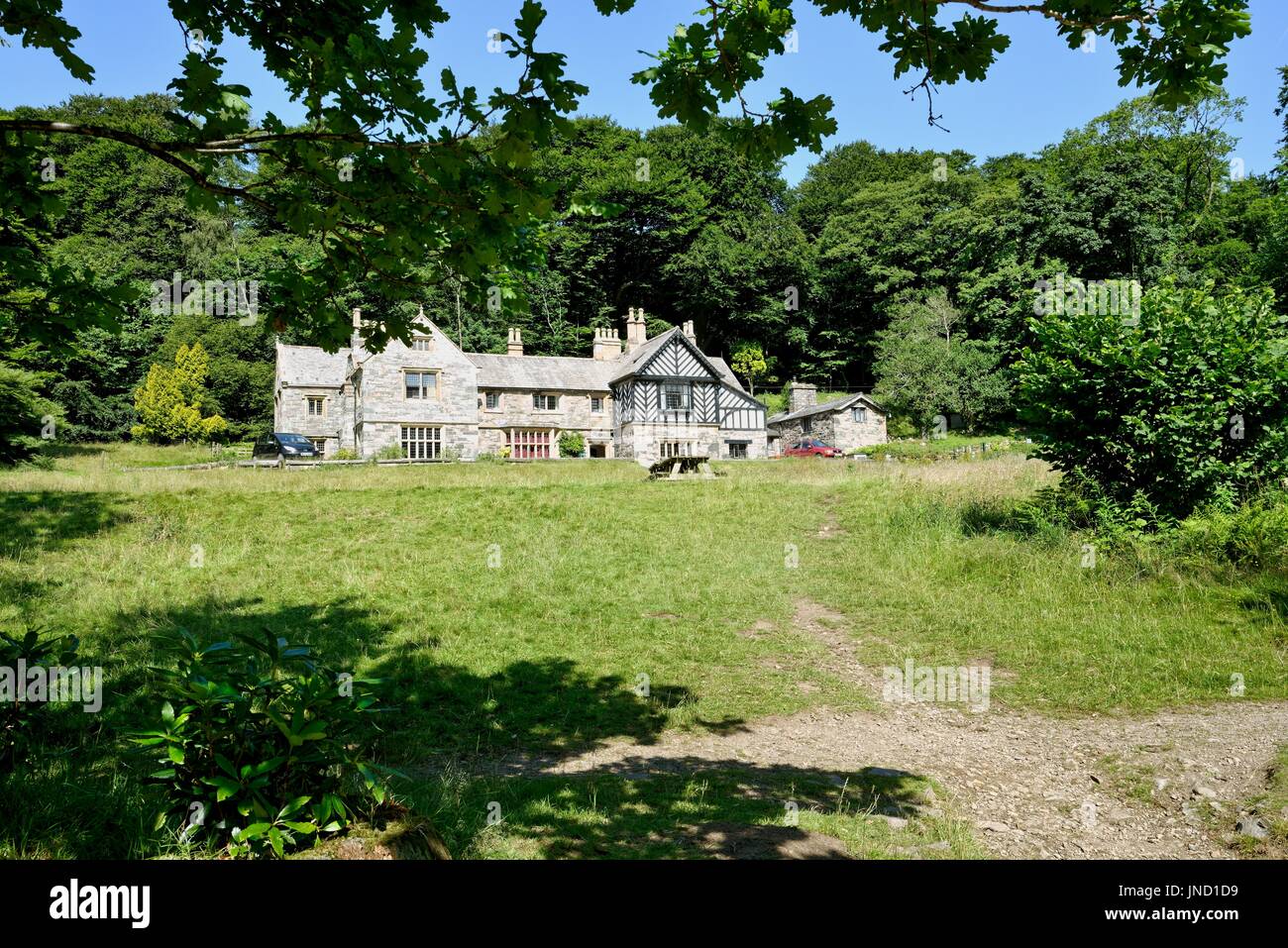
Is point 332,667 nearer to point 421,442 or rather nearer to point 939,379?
point 421,442

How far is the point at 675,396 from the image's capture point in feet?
164

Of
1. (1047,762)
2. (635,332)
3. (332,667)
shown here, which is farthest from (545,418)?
(1047,762)

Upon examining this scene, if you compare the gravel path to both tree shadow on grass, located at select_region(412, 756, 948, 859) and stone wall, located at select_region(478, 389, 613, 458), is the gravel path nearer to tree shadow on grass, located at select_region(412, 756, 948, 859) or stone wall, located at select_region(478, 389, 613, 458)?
tree shadow on grass, located at select_region(412, 756, 948, 859)

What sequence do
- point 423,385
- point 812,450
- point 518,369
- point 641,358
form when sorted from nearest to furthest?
1. point 423,385
2. point 641,358
3. point 518,369
4. point 812,450

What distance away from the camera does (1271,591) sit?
1117cm

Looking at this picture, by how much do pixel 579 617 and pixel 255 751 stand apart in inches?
374

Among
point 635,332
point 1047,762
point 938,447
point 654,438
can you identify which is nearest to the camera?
point 1047,762

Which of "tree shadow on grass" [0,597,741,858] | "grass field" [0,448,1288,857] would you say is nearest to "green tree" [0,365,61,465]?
"grass field" [0,448,1288,857]

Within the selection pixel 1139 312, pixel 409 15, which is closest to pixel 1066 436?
pixel 1139 312

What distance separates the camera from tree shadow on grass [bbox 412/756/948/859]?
4715 mm

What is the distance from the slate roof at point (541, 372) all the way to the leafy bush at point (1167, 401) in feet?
126

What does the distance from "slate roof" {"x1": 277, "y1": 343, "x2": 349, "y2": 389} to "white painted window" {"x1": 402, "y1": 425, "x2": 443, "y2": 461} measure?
10.2m

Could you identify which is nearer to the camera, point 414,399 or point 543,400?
point 414,399

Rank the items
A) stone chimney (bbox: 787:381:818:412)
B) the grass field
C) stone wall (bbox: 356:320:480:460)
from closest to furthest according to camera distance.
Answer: the grass field → stone wall (bbox: 356:320:480:460) → stone chimney (bbox: 787:381:818:412)
